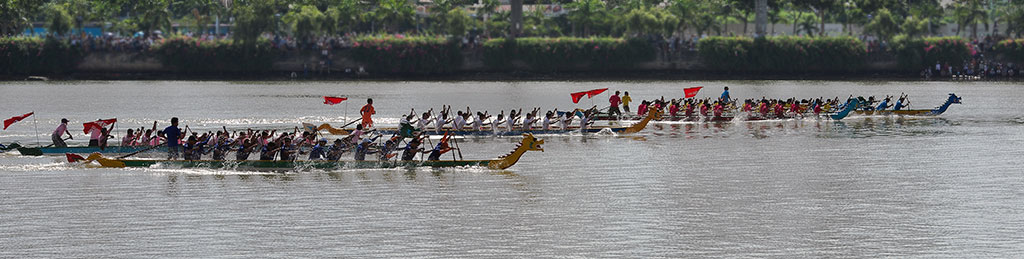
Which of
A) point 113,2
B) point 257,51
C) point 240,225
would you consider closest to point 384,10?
Answer: point 257,51

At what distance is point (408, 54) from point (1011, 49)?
3997 centimetres

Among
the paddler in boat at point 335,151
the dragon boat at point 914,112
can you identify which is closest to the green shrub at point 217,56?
the dragon boat at point 914,112

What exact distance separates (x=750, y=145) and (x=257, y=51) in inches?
1946

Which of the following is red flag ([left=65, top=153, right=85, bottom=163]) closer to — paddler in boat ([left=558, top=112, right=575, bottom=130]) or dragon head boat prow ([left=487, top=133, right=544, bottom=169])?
dragon head boat prow ([left=487, top=133, right=544, bottom=169])

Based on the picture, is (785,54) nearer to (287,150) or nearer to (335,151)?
(335,151)

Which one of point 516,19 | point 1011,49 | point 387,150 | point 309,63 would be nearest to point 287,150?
point 387,150

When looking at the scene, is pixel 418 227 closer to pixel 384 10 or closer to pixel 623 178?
pixel 623 178

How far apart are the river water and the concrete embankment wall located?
37.8 metres

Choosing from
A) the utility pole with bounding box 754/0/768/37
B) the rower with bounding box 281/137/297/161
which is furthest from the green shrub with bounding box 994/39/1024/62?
the rower with bounding box 281/137/297/161

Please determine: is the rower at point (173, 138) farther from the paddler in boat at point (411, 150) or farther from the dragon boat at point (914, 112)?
the dragon boat at point (914, 112)

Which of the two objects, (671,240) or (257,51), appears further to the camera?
(257,51)

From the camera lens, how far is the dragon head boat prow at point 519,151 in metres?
31.0

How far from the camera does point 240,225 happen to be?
24.6m

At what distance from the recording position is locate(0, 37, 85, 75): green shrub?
266ft
